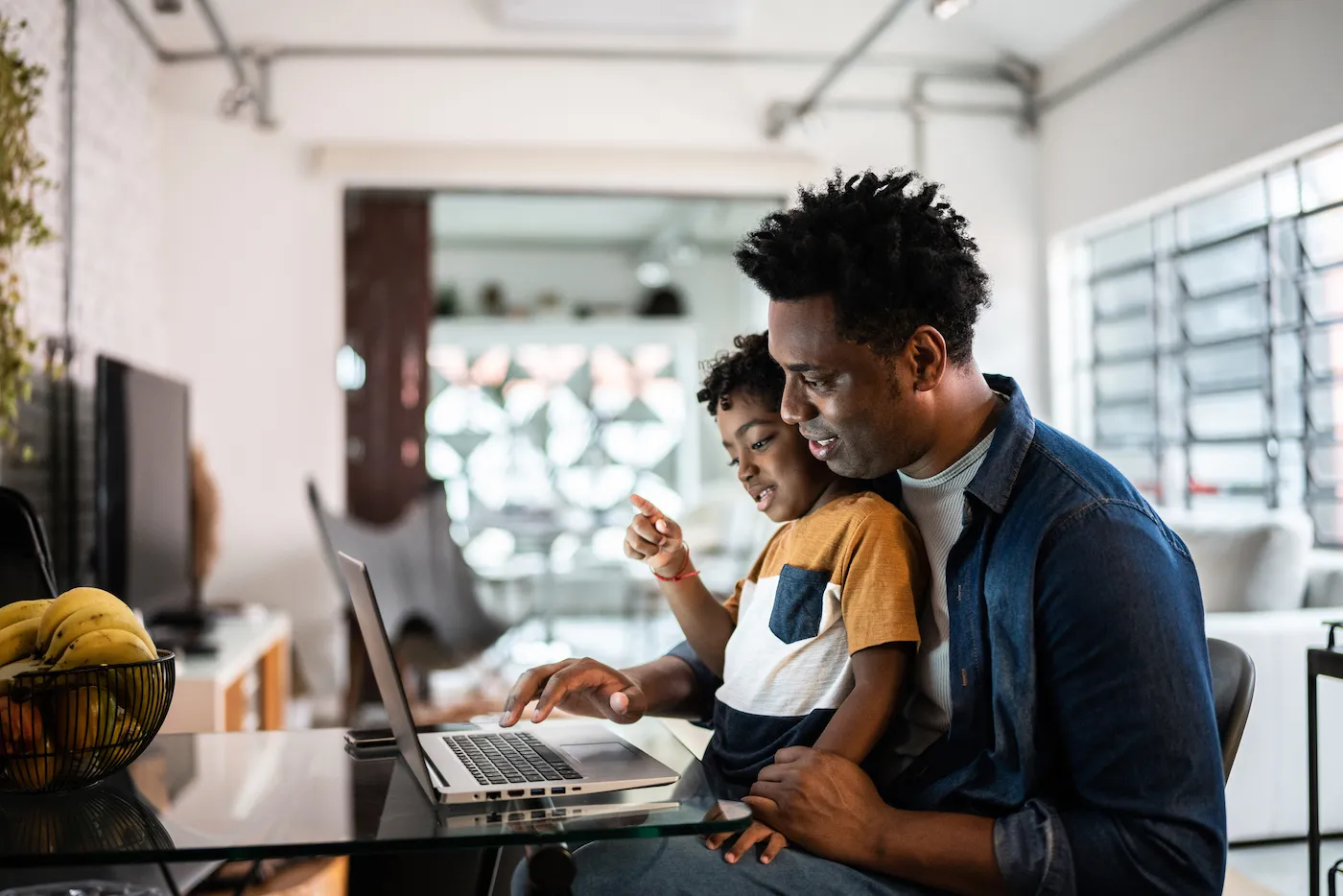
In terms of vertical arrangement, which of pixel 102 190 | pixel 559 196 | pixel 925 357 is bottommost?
pixel 925 357

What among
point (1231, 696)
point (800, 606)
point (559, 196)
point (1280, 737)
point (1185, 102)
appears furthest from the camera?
point (559, 196)

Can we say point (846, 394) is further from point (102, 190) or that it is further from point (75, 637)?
point (102, 190)

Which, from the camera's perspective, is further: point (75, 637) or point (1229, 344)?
point (1229, 344)

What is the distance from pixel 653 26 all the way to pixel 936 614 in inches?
160

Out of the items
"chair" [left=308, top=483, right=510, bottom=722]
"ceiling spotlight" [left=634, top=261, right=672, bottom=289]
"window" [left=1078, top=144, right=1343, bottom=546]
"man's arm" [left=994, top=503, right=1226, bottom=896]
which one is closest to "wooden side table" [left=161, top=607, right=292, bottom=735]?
"chair" [left=308, top=483, right=510, bottom=722]

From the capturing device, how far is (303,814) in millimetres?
1078

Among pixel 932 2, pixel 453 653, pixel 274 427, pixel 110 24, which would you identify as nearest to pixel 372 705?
pixel 453 653

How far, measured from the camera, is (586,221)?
9039 millimetres

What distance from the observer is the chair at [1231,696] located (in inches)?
49.9

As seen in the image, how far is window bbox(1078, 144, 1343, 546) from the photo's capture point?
12.6 ft

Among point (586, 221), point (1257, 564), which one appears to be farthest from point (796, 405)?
point (586, 221)

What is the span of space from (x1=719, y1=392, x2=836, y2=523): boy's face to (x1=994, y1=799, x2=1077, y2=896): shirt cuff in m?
0.56

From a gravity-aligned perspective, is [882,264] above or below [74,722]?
above

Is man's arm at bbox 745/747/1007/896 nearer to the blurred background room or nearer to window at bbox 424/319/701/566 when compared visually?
the blurred background room
